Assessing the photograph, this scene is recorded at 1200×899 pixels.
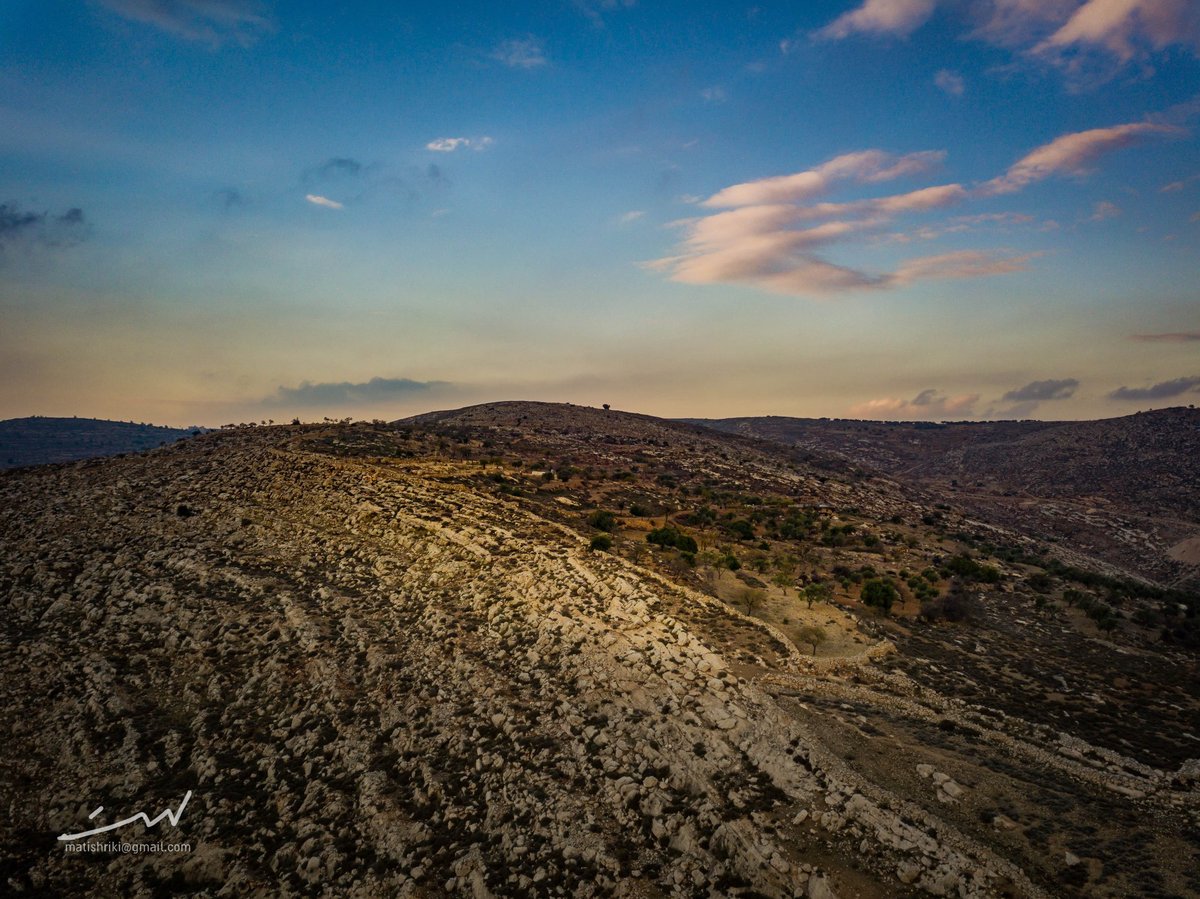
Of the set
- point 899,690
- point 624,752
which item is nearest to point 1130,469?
point 899,690

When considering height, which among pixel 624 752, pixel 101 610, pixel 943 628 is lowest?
pixel 943 628

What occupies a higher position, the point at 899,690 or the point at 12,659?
the point at 12,659

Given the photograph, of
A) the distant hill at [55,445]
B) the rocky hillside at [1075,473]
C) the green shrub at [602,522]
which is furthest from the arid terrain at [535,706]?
the distant hill at [55,445]

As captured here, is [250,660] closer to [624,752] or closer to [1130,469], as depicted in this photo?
[624,752]

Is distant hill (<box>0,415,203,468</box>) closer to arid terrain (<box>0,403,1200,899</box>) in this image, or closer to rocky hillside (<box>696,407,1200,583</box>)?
arid terrain (<box>0,403,1200,899</box>)
